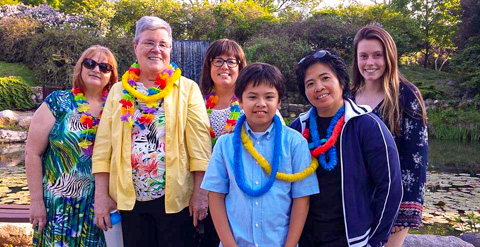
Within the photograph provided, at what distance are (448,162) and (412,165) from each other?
713cm

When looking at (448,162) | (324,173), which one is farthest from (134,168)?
(448,162)

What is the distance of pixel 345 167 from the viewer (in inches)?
72.6

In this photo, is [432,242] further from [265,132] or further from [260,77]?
[260,77]

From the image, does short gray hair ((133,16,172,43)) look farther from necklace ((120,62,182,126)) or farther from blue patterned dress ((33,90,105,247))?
blue patterned dress ((33,90,105,247))

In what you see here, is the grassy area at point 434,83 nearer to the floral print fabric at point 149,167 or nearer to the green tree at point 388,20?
the green tree at point 388,20

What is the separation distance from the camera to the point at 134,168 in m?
2.23

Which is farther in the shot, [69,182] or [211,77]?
Result: [211,77]

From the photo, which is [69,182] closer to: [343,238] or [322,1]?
[343,238]

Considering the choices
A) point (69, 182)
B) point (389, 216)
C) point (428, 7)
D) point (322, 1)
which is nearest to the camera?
point (389, 216)

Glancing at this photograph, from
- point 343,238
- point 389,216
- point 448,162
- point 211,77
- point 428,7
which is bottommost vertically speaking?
point 448,162

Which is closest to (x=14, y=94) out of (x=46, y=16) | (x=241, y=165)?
(x=46, y=16)

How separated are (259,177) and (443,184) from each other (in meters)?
5.95

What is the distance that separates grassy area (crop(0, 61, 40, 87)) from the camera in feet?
48.4

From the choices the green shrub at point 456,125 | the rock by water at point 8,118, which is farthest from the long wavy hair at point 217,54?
the green shrub at point 456,125
